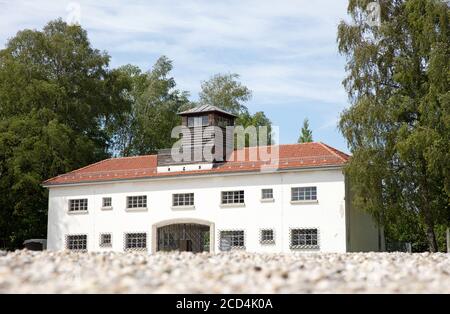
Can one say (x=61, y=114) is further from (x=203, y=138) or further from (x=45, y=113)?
(x=203, y=138)

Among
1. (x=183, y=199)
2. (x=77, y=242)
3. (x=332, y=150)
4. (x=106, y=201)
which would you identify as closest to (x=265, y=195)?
(x=332, y=150)

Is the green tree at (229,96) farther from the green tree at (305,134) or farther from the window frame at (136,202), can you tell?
the window frame at (136,202)

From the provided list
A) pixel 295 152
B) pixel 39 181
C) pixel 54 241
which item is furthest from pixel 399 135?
pixel 39 181

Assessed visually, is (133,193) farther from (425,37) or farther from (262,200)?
(425,37)

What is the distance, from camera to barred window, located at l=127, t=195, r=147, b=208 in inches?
1319

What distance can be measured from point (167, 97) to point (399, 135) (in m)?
31.3

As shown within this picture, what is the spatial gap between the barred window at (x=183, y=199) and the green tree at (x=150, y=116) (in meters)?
19.9

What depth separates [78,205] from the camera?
3522 cm

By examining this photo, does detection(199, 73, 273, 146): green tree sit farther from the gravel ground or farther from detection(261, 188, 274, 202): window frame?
the gravel ground

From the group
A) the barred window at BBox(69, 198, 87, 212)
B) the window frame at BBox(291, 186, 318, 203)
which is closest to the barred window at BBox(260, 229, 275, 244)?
the window frame at BBox(291, 186, 318, 203)

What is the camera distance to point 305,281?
872 cm

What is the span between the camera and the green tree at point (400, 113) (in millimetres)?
26391

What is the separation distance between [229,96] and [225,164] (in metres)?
21.9
